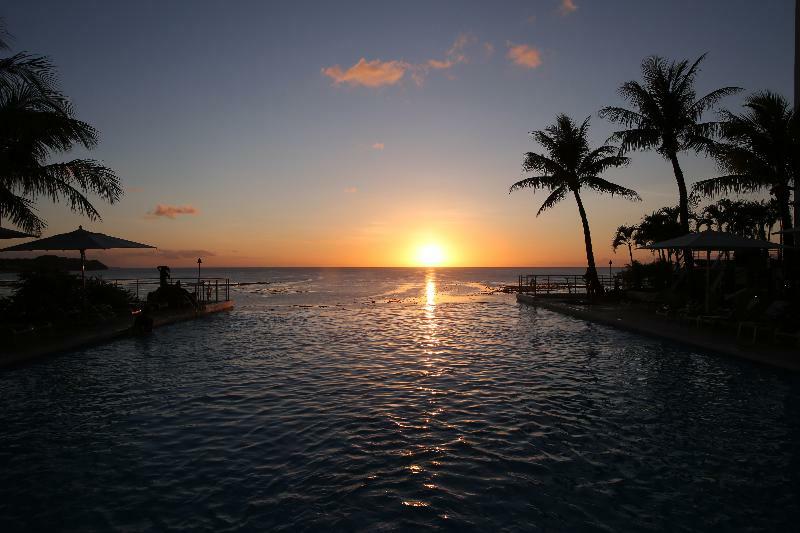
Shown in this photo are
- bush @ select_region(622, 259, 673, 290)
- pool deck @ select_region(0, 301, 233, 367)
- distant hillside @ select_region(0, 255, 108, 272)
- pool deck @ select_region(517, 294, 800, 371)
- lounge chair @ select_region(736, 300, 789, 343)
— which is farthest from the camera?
bush @ select_region(622, 259, 673, 290)

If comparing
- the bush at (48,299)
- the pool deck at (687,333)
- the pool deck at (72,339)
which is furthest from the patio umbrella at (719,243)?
the bush at (48,299)

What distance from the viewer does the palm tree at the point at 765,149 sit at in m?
19.1

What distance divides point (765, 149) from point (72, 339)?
85.1ft

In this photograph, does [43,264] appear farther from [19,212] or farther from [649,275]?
[649,275]

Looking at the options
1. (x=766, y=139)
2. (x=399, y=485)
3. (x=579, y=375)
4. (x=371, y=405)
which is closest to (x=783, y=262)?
(x=766, y=139)

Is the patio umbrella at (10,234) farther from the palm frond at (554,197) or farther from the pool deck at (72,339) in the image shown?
the palm frond at (554,197)

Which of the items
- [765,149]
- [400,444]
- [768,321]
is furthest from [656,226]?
[400,444]

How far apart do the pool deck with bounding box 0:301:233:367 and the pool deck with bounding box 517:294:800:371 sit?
16842 mm

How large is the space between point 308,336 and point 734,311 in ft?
45.2

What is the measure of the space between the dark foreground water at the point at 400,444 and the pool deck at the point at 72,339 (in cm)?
51

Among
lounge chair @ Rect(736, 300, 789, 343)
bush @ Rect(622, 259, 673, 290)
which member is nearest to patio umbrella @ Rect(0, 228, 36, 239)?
lounge chair @ Rect(736, 300, 789, 343)

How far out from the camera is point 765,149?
63.6ft

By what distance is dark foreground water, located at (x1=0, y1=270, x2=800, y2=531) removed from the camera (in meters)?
4.68

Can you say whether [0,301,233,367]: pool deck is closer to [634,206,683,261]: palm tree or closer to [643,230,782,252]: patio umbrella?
[643,230,782,252]: patio umbrella
